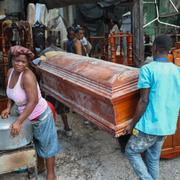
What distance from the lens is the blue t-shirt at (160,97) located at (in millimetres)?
2361

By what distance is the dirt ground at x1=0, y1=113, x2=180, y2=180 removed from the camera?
342 centimetres

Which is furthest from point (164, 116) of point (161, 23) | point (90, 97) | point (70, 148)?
point (161, 23)

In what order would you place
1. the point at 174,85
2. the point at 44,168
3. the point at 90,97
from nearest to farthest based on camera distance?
the point at 174,85 → the point at 90,97 → the point at 44,168

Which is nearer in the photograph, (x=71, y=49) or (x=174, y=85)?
(x=174, y=85)

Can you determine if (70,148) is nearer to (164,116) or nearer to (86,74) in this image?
(86,74)

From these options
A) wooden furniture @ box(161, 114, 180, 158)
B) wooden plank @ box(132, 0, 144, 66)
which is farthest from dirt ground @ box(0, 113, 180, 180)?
wooden plank @ box(132, 0, 144, 66)

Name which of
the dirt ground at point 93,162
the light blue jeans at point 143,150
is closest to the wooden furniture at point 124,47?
the dirt ground at point 93,162

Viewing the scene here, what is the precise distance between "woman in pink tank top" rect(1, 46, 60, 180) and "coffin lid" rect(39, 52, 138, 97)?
501 millimetres

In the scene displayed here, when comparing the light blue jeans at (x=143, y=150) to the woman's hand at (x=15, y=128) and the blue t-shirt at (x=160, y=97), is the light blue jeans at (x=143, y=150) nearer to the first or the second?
the blue t-shirt at (x=160, y=97)

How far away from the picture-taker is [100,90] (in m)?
2.67

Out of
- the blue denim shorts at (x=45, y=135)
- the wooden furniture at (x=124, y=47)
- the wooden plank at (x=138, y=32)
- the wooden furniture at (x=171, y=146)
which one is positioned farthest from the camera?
the wooden furniture at (x=124, y=47)

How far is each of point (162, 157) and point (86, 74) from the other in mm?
1421

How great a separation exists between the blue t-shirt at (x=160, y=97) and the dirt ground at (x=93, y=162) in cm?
110

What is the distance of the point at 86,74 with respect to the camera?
3.05 metres
